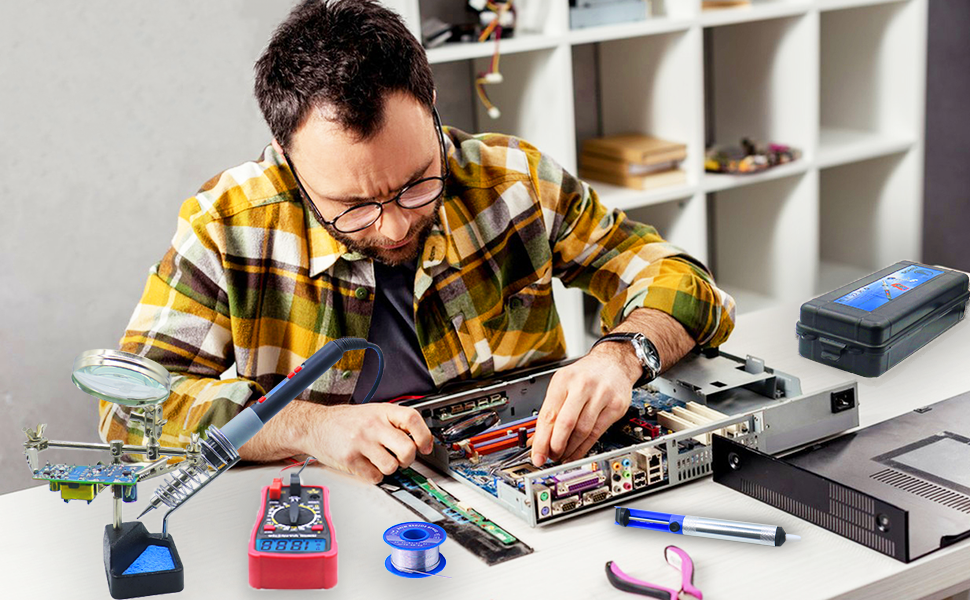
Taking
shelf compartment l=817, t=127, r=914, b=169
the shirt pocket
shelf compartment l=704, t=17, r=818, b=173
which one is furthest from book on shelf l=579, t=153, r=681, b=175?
the shirt pocket

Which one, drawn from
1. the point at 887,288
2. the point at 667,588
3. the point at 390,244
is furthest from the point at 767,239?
the point at 667,588

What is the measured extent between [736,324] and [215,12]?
1.28 metres

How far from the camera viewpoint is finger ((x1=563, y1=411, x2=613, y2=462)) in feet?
4.05

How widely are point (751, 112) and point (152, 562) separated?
7.62 ft

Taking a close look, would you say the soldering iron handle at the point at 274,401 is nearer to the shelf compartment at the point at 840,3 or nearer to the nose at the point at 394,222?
the nose at the point at 394,222

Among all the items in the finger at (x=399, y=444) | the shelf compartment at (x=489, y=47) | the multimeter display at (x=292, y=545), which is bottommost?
the multimeter display at (x=292, y=545)

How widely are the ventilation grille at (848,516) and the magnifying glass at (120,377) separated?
65 centimetres

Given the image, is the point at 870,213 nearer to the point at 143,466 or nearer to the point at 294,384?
the point at 294,384

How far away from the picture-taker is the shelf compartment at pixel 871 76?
2975 millimetres

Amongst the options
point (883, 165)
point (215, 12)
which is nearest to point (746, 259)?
point (883, 165)

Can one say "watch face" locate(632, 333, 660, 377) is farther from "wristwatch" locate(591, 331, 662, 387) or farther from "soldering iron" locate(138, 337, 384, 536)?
"soldering iron" locate(138, 337, 384, 536)

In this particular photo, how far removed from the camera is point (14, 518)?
4.04 feet

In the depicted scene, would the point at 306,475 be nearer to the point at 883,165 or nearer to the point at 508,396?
the point at 508,396

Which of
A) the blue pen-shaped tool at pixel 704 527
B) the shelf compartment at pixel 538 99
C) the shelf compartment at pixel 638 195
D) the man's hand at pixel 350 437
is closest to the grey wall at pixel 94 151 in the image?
the shelf compartment at pixel 538 99
